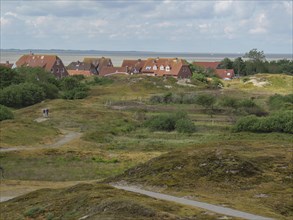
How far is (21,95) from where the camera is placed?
291ft

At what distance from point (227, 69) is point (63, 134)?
103517mm

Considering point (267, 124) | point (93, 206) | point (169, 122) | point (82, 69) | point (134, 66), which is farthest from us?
point (82, 69)

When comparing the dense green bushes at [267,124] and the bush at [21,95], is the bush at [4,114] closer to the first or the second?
the bush at [21,95]

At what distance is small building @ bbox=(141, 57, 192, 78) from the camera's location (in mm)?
127688

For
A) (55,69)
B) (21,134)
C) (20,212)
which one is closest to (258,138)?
(21,134)

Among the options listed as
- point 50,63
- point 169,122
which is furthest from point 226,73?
point 169,122

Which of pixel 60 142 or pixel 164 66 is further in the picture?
pixel 164 66

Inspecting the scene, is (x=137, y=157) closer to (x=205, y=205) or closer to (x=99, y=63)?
(x=205, y=205)

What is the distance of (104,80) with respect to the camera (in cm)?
12162

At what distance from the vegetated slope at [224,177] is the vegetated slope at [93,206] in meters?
4.02

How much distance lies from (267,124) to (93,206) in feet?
157

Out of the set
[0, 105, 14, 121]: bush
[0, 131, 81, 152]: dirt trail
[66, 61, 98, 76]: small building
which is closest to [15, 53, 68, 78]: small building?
[66, 61, 98, 76]: small building

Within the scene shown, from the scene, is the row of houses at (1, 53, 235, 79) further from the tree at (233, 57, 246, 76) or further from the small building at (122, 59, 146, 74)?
the tree at (233, 57, 246, 76)

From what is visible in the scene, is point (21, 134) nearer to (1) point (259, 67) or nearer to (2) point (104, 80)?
(2) point (104, 80)
